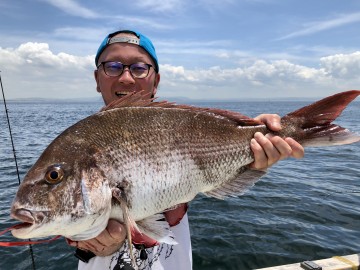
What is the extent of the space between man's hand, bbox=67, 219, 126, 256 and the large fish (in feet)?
0.24

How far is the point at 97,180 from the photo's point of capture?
213 cm

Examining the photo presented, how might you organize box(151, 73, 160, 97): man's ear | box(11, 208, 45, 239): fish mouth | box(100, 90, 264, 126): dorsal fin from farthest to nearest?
box(151, 73, 160, 97): man's ear < box(100, 90, 264, 126): dorsal fin < box(11, 208, 45, 239): fish mouth

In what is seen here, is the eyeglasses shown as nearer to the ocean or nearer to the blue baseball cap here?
the blue baseball cap

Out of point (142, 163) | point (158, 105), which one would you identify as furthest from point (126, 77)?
point (142, 163)

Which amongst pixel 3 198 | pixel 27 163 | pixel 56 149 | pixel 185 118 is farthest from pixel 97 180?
pixel 27 163

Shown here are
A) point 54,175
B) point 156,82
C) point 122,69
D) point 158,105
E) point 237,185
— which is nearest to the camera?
point 54,175

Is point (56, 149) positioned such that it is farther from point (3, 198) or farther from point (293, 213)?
point (3, 198)

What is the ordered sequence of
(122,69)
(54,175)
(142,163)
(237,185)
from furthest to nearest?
1. (122,69)
2. (237,185)
3. (142,163)
4. (54,175)

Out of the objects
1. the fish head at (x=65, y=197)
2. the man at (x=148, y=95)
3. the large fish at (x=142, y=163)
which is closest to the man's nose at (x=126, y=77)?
the man at (x=148, y=95)

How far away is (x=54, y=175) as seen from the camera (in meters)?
2.13

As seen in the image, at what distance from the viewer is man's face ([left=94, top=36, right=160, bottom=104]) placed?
3.22 meters

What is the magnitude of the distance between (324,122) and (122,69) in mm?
1943

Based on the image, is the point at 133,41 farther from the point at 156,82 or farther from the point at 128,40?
the point at 156,82

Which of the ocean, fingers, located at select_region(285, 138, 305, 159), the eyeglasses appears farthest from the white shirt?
the ocean
